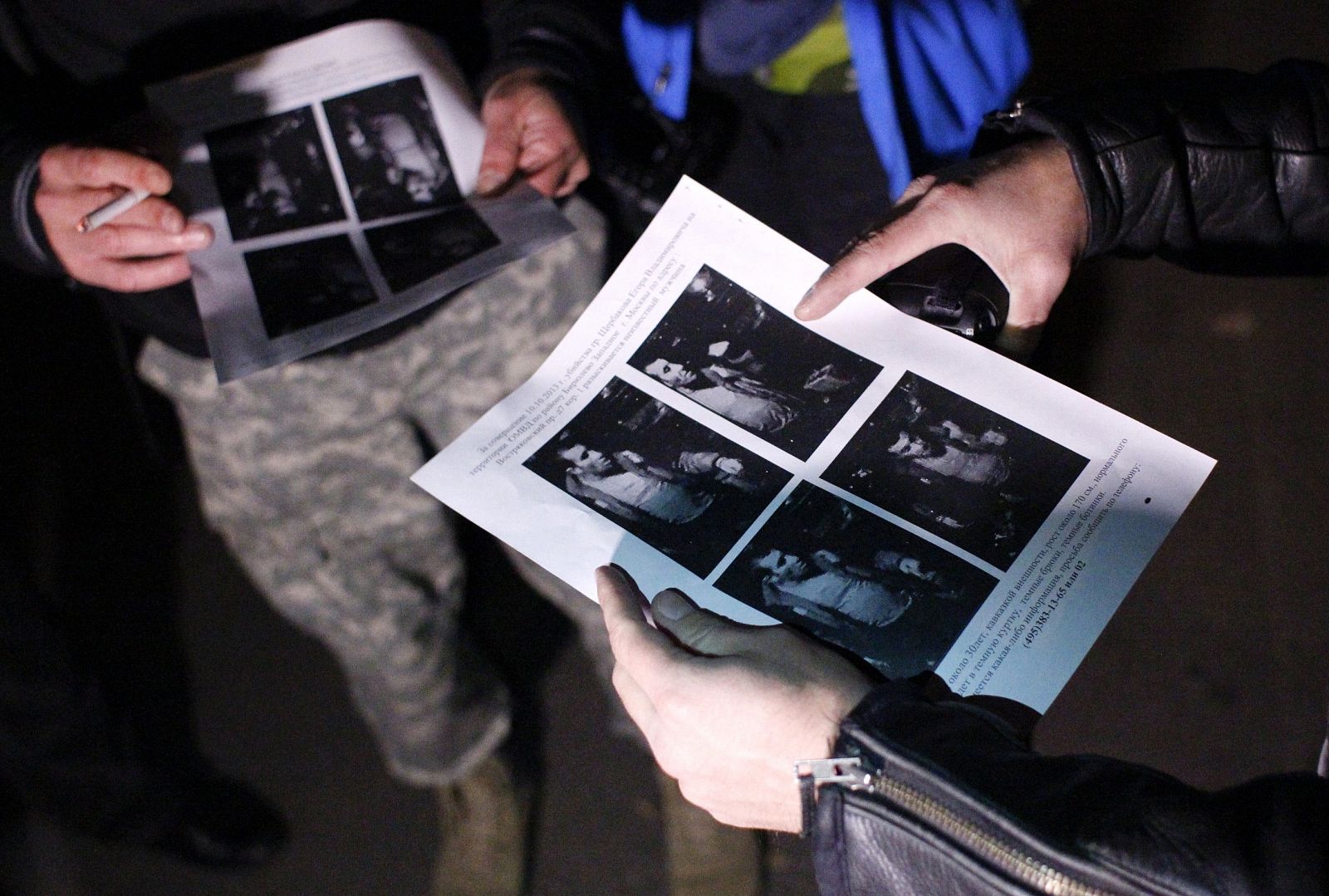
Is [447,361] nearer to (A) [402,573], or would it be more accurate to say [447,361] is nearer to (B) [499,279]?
(B) [499,279]

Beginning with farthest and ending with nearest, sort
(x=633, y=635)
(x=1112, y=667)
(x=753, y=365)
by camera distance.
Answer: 1. (x=1112, y=667)
2. (x=753, y=365)
3. (x=633, y=635)

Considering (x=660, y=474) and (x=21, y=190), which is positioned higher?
(x=21, y=190)

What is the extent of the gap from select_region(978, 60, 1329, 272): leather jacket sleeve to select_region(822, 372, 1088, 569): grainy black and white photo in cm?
20

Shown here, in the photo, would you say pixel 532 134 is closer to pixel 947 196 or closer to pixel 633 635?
pixel 947 196

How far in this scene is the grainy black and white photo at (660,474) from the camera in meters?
0.61

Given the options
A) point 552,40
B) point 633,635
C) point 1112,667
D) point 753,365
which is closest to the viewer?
point 633,635

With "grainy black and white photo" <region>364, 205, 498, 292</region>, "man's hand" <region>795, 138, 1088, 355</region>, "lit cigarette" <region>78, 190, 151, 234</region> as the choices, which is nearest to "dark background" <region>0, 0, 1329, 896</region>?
"man's hand" <region>795, 138, 1088, 355</region>

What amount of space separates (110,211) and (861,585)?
2.07 feet

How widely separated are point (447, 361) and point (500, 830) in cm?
60

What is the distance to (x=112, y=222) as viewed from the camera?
0.75 meters

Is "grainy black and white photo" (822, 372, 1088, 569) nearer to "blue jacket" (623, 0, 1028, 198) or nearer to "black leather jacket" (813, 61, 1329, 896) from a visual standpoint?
"black leather jacket" (813, 61, 1329, 896)

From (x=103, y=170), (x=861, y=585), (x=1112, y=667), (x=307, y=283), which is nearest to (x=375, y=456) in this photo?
(x=307, y=283)

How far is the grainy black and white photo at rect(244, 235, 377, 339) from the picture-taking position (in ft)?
2.39

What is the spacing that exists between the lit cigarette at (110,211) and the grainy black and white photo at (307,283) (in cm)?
9
